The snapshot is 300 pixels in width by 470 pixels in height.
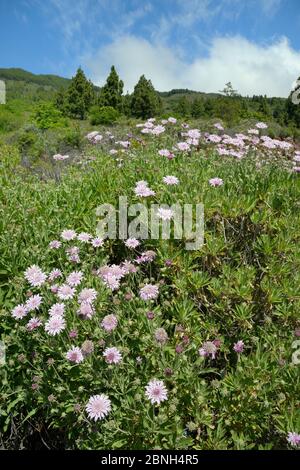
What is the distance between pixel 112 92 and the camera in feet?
144

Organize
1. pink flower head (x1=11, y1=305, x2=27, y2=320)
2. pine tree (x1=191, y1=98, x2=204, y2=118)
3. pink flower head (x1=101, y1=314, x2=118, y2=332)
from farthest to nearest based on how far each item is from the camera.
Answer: pine tree (x1=191, y1=98, x2=204, y2=118)
pink flower head (x1=11, y1=305, x2=27, y2=320)
pink flower head (x1=101, y1=314, x2=118, y2=332)

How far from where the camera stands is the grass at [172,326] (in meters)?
2.34

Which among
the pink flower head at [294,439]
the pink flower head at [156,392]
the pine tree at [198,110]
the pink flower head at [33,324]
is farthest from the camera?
the pine tree at [198,110]

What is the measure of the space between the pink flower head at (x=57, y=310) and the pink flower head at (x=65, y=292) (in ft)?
0.17

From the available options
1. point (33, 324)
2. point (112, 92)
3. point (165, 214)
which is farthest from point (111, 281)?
point (112, 92)

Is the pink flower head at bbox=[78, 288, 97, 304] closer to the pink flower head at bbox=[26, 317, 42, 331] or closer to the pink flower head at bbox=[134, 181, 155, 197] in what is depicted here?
the pink flower head at bbox=[26, 317, 42, 331]

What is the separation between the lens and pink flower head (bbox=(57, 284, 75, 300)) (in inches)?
103

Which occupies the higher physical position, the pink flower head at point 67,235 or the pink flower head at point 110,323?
the pink flower head at point 67,235

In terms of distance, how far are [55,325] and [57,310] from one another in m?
0.11

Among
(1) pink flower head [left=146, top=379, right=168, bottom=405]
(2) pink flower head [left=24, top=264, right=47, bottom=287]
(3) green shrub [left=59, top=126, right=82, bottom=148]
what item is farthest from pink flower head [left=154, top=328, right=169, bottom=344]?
(3) green shrub [left=59, top=126, right=82, bottom=148]

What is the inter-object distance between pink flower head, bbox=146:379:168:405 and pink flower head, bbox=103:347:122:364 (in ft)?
0.74

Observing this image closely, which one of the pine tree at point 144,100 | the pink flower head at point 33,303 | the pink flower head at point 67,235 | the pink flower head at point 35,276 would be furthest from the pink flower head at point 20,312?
the pine tree at point 144,100

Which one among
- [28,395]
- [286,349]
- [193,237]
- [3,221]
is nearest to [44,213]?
[3,221]

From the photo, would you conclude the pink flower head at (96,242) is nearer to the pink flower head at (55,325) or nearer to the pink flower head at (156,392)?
the pink flower head at (55,325)
